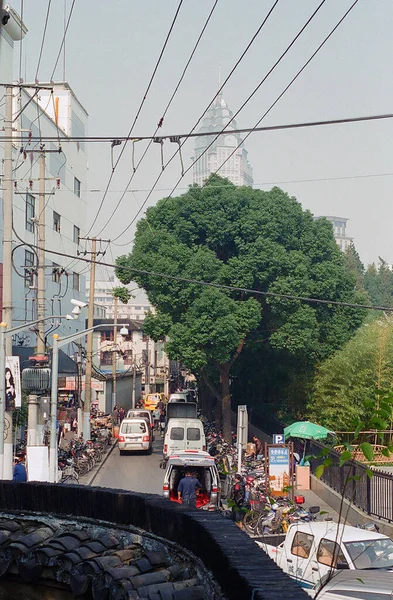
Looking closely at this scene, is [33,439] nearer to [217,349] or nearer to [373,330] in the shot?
[217,349]

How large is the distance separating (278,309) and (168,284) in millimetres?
5275

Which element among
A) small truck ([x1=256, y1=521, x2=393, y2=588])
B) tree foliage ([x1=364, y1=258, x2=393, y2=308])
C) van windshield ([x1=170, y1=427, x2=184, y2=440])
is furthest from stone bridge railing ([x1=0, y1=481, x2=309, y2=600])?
tree foliage ([x1=364, y1=258, x2=393, y2=308])

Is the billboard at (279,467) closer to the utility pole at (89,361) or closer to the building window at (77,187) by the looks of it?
the utility pole at (89,361)

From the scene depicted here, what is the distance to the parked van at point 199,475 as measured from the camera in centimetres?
2066

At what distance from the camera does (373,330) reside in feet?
133

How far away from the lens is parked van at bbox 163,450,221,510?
67.8ft

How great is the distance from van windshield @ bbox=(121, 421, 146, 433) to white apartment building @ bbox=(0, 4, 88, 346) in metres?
5.50

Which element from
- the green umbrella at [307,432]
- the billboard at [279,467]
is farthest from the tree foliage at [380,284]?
the billboard at [279,467]

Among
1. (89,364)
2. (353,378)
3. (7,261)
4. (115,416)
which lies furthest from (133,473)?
(115,416)

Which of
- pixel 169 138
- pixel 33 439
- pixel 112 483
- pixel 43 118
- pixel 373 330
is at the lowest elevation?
pixel 112 483

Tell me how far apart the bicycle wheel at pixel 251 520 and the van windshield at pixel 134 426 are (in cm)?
2034

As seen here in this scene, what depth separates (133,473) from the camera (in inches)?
1289

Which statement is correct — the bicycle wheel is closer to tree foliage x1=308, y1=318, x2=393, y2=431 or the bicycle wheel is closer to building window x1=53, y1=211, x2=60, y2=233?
Result: tree foliage x1=308, y1=318, x2=393, y2=431

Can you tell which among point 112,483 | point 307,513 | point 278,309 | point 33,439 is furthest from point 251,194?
point 307,513
